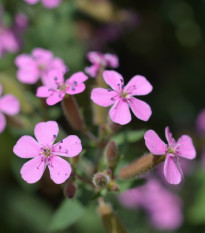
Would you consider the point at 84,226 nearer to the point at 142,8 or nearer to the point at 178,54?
the point at 178,54

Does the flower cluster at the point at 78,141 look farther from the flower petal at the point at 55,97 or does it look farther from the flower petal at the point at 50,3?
the flower petal at the point at 50,3

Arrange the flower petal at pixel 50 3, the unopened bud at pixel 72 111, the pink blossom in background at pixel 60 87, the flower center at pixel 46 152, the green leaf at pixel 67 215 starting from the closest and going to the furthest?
the flower center at pixel 46 152 < the pink blossom in background at pixel 60 87 < the unopened bud at pixel 72 111 < the green leaf at pixel 67 215 < the flower petal at pixel 50 3

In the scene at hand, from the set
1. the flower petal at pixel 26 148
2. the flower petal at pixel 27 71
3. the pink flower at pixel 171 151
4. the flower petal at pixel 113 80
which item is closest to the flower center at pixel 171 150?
the pink flower at pixel 171 151

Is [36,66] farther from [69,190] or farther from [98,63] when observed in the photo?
[69,190]

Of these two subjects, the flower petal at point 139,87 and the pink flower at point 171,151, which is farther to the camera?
the flower petal at point 139,87

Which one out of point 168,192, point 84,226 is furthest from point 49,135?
point 168,192

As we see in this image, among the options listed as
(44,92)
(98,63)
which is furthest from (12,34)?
(44,92)

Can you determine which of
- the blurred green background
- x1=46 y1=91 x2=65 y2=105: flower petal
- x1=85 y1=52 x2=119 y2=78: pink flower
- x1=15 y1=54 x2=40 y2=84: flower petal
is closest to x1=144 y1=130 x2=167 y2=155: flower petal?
x1=46 y1=91 x2=65 y2=105: flower petal
